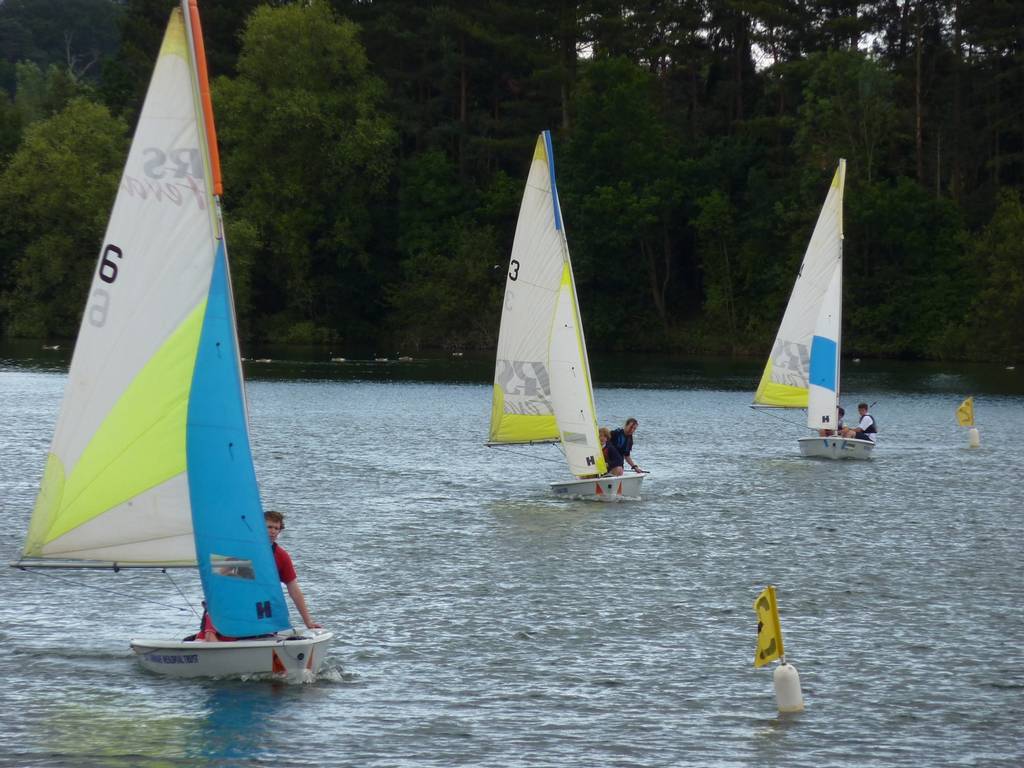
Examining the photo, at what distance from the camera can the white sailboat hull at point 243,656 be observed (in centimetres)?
A: 1761

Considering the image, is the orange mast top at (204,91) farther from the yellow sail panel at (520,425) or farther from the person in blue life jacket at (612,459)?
the yellow sail panel at (520,425)

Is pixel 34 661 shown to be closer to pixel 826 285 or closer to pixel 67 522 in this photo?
pixel 67 522

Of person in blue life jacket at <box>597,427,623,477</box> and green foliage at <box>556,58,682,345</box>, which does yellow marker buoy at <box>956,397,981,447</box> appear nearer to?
person in blue life jacket at <box>597,427,623,477</box>

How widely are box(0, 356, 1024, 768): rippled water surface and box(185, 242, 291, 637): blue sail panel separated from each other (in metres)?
1.45

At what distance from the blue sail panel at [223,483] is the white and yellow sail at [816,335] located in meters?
31.0

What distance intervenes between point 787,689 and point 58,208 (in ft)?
313

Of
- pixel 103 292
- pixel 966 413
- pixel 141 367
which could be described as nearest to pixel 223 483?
pixel 141 367

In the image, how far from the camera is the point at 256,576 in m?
Answer: 17.1

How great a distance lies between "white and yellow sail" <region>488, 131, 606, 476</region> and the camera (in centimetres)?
3425

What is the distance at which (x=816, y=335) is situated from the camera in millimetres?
47344

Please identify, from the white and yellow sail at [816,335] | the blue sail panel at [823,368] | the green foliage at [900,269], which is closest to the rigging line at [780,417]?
the white and yellow sail at [816,335]

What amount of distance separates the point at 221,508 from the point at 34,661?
4545 millimetres

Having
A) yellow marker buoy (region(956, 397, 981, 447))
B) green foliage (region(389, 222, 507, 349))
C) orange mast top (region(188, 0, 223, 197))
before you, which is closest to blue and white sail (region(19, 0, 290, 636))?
orange mast top (region(188, 0, 223, 197))

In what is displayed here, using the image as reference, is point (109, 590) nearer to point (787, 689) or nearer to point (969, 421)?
point (787, 689)
